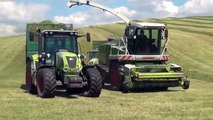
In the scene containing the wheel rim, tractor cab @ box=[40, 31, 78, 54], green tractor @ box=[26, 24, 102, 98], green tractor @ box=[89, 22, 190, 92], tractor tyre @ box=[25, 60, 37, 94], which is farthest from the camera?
green tractor @ box=[89, 22, 190, 92]

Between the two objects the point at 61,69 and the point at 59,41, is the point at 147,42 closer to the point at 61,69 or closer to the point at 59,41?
the point at 59,41

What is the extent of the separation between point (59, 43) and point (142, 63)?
4414mm

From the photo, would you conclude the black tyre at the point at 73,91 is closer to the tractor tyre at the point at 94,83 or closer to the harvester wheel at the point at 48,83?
the tractor tyre at the point at 94,83

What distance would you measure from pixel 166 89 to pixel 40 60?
5.84 m

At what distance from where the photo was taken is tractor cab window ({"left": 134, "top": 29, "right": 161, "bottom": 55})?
20.4 m

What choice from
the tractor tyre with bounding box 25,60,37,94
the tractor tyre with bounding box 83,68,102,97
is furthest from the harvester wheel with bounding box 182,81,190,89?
the tractor tyre with bounding box 25,60,37,94

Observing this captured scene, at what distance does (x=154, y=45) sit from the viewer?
20703mm

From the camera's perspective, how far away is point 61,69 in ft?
53.0

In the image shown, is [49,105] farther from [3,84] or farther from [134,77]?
[3,84]

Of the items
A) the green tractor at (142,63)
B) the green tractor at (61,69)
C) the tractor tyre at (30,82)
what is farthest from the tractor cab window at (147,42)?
the tractor tyre at (30,82)

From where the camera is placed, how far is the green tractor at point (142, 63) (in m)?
19.0

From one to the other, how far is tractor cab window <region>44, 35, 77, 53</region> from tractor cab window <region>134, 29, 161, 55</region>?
3856 millimetres

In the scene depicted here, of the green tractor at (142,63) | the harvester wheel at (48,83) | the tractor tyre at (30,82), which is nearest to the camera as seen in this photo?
the harvester wheel at (48,83)

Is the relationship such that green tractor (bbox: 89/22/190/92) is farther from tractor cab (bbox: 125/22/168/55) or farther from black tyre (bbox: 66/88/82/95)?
black tyre (bbox: 66/88/82/95)
